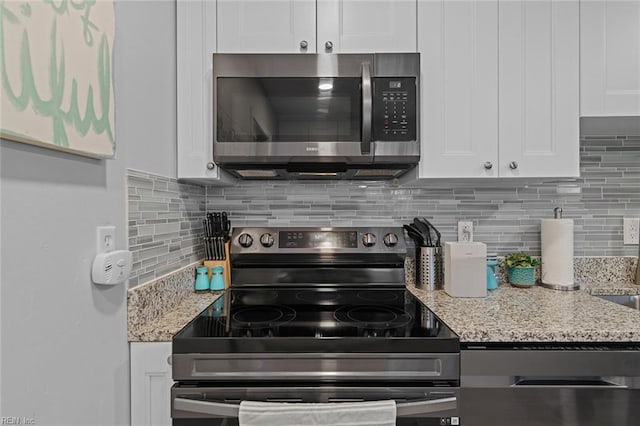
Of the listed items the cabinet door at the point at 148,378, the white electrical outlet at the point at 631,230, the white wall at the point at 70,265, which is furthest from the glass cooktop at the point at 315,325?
the white electrical outlet at the point at 631,230

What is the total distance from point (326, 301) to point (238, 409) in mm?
612

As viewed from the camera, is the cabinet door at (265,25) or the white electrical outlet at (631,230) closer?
the cabinet door at (265,25)

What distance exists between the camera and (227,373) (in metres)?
1.05

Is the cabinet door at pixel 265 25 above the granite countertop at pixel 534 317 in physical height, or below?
above

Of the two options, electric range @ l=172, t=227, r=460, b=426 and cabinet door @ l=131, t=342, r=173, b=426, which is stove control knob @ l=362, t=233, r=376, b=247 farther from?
cabinet door @ l=131, t=342, r=173, b=426

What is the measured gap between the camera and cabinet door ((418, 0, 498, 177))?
4.89ft

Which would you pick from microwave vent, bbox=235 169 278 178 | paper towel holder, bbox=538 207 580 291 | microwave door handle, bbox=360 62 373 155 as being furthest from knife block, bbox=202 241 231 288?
paper towel holder, bbox=538 207 580 291

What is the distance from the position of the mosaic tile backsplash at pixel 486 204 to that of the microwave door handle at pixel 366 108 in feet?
1.58

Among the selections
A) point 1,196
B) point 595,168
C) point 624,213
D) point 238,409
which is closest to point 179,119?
point 1,196

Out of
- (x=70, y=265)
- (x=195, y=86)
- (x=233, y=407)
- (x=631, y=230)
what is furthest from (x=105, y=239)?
(x=631, y=230)

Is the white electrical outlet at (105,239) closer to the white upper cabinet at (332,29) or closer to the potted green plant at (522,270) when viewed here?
the white upper cabinet at (332,29)

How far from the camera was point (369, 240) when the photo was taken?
1.74 metres

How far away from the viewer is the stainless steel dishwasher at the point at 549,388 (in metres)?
1.12

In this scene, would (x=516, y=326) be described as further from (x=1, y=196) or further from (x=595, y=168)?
(x=1, y=196)
